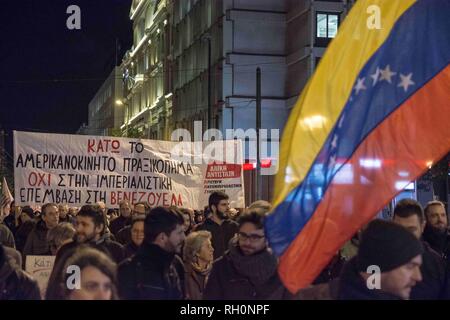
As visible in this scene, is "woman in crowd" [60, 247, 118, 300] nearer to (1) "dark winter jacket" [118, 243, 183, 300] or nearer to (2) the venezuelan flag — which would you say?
(1) "dark winter jacket" [118, 243, 183, 300]

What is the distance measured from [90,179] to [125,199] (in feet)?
1.93

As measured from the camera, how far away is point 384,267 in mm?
4160

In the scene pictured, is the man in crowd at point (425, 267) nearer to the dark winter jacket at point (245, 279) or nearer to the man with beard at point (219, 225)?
the dark winter jacket at point (245, 279)

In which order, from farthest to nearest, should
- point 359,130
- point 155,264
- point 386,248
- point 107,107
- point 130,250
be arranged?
point 107,107, point 130,250, point 155,264, point 359,130, point 386,248

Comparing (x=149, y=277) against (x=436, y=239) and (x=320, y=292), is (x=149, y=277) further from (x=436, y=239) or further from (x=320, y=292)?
(x=436, y=239)

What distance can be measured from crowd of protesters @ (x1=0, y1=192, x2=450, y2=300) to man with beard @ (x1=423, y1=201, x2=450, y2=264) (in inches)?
0.4

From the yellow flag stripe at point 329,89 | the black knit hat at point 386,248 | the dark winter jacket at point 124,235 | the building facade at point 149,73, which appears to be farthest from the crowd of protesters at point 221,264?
the building facade at point 149,73

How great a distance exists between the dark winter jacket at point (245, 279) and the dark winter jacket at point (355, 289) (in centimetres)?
131

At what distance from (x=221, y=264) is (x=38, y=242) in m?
5.13

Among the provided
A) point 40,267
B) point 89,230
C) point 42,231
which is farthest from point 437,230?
point 42,231

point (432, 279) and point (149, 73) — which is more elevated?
point (149, 73)

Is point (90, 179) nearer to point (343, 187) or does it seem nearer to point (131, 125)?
point (343, 187)

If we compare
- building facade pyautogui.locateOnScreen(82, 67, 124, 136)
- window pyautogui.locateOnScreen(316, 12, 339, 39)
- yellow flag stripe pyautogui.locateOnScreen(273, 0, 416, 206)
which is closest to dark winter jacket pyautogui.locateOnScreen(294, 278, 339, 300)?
yellow flag stripe pyautogui.locateOnScreen(273, 0, 416, 206)

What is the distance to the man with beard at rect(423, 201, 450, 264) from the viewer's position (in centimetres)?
802
